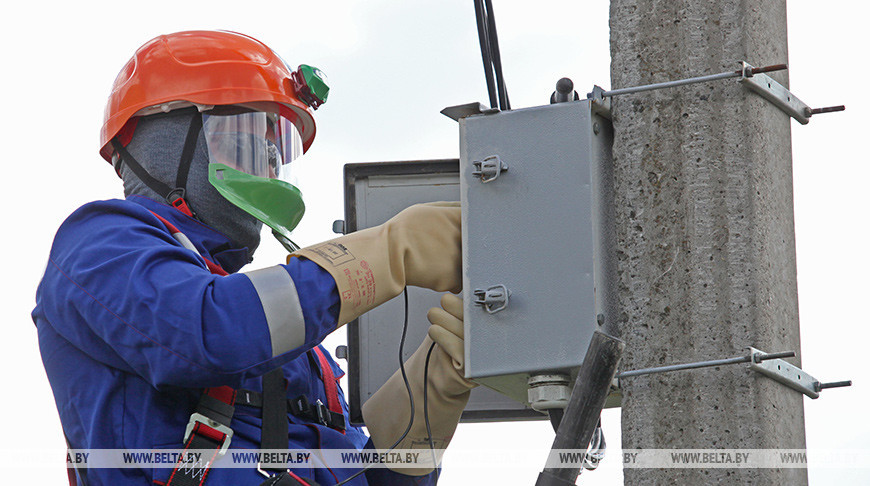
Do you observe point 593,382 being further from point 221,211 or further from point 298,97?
point 298,97

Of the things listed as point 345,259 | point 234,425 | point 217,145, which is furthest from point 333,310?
point 217,145

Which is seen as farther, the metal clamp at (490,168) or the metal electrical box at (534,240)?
the metal clamp at (490,168)

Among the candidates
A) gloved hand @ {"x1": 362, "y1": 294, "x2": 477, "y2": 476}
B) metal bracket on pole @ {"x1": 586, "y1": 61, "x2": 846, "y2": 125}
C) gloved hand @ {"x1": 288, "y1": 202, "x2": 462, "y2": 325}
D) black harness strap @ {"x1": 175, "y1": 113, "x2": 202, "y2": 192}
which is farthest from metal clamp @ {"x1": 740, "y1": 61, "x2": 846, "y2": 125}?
black harness strap @ {"x1": 175, "y1": 113, "x2": 202, "y2": 192}

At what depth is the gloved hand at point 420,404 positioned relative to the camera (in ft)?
11.0

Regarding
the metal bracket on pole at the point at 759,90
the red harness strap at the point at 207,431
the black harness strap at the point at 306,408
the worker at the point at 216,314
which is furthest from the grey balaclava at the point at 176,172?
the metal bracket on pole at the point at 759,90

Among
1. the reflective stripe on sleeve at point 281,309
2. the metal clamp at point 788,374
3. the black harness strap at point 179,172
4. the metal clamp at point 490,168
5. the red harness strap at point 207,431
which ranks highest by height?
the black harness strap at point 179,172

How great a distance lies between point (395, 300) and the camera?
366 centimetres

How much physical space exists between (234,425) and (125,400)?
307mm

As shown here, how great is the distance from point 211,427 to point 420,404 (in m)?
0.73

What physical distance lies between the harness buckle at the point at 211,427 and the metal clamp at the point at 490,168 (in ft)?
3.17

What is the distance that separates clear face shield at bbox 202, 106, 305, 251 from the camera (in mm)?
3684

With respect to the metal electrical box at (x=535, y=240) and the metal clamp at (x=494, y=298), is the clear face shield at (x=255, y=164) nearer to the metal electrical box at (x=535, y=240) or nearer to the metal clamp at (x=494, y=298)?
the metal electrical box at (x=535, y=240)

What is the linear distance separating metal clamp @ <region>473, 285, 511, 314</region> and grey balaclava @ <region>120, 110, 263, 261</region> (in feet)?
4.00

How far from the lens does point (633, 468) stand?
2623 millimetres
